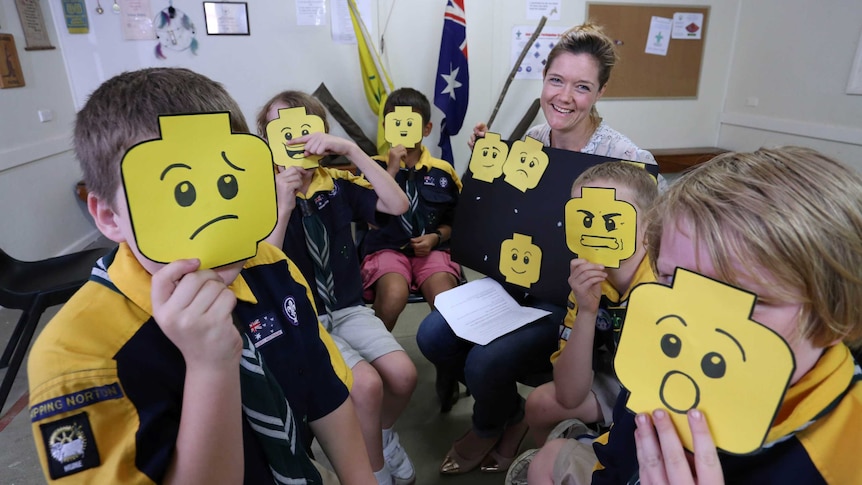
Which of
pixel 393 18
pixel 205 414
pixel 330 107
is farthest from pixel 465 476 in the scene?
pixel 393 18

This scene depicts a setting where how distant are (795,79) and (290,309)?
4039 millimetres

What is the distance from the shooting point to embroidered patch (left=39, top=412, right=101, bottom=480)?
568 mm

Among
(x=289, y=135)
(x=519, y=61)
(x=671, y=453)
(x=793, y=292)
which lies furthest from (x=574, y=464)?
(x=519, y=61)

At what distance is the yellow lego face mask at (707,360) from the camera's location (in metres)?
0.50

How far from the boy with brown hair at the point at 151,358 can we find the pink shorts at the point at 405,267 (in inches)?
40.7

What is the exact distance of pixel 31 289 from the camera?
6.45ft

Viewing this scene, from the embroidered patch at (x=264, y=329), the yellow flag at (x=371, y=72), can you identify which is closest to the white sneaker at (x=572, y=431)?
the embroidered patch at (x=264, y=329)

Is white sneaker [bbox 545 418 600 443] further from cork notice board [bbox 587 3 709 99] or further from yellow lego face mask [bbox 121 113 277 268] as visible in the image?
cork notice board [bbox 587 3 709 99]

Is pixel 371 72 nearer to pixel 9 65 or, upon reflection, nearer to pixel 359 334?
pixel 9 65

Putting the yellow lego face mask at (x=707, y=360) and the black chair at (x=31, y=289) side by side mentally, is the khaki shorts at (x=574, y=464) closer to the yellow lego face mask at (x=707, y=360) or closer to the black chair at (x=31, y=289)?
the yellow lego face mask at (x=707, y=360)

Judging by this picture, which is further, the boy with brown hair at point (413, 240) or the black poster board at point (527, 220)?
the boy with brown hair at point (413, 240)

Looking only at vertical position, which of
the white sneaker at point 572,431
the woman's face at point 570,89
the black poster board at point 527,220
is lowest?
the white sneaker at point 572,431

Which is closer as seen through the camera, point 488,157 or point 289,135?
point 289,135

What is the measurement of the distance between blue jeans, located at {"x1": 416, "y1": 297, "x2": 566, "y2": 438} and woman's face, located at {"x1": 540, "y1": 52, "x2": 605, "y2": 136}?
27.5 inches
